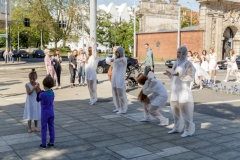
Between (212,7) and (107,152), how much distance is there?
36537mm

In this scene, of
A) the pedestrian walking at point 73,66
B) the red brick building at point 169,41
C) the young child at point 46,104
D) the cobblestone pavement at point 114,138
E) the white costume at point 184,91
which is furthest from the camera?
the red brick building at point 169,41

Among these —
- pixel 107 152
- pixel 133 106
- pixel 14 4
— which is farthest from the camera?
pixel 14 4

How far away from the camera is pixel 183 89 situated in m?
7.06

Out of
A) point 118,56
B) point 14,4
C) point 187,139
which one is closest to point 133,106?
point 118,56

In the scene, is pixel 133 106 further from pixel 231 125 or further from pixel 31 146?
pixel 31 146

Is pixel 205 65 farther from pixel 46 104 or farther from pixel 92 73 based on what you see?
pixel 46 104

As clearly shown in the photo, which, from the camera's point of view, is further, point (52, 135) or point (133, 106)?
point (133, 106)

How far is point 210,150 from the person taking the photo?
20.4ft

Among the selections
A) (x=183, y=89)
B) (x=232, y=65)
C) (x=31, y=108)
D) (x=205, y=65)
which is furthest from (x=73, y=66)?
(x=183, y=89)

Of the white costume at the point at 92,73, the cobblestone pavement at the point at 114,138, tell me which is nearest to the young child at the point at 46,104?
the cobblestone pavement at the point at 114,138

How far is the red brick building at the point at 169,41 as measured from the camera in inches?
1608

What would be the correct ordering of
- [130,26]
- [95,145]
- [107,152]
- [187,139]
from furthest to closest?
[130,26]
[187,139]
[95,145]
[107,152]

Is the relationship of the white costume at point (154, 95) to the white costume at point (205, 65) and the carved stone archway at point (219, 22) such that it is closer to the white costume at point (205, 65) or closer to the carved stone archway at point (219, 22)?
the white costume at point (205, 65)

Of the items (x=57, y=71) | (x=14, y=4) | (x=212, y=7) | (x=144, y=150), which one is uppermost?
(x=14, y=4)
